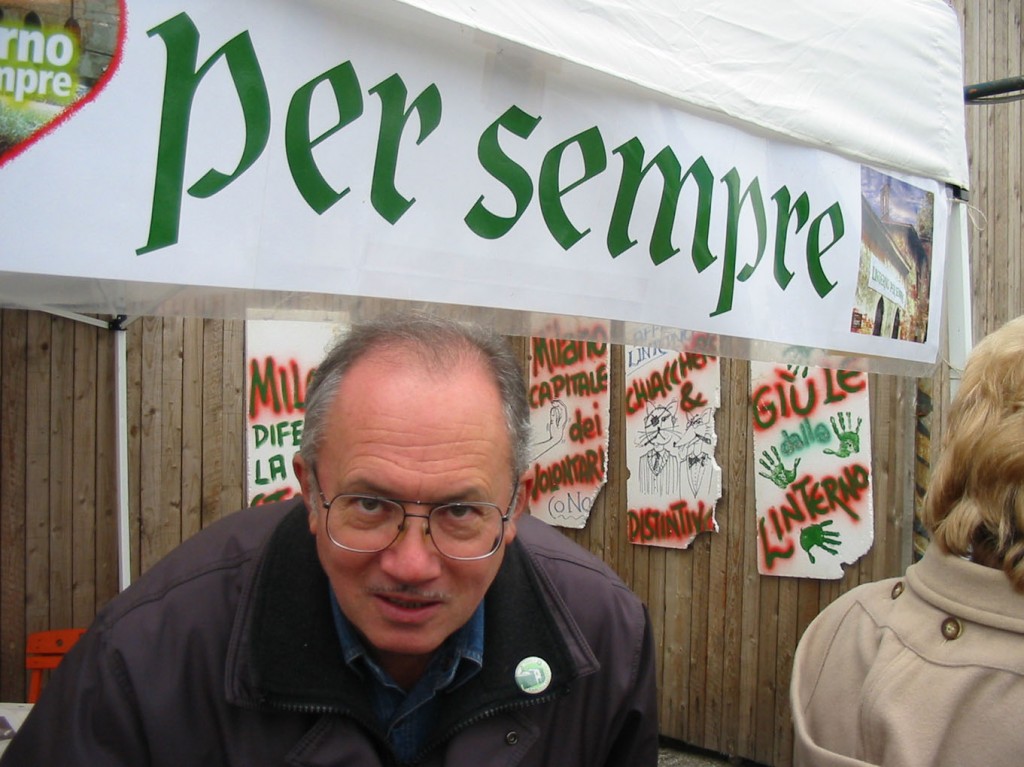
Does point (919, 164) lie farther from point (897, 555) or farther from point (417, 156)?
point (897, 555)

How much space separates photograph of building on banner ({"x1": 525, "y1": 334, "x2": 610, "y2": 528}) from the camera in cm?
540

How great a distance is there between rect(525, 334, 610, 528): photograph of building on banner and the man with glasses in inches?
147

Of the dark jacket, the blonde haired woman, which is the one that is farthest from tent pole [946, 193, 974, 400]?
the dark jacket

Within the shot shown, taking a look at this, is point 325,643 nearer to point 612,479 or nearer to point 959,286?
point 959,286

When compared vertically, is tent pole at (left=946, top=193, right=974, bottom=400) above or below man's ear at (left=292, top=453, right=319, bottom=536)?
above

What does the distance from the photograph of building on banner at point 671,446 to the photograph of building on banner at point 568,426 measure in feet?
0.66

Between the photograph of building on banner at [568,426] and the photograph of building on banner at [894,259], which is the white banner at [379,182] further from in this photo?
the photograph of building on banner at [568,426]

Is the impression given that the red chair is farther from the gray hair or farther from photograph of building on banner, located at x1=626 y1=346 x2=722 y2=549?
photograph of building on banner, located at x1=626 y1=346 x2=722 y2=549

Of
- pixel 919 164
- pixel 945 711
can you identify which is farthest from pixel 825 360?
pixel 945 711

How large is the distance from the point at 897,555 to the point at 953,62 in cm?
252

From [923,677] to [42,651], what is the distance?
3394 millimetres

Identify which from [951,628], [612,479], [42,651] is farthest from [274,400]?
[951,628]

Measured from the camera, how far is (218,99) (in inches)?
56.5

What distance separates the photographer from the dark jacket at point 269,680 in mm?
1442
